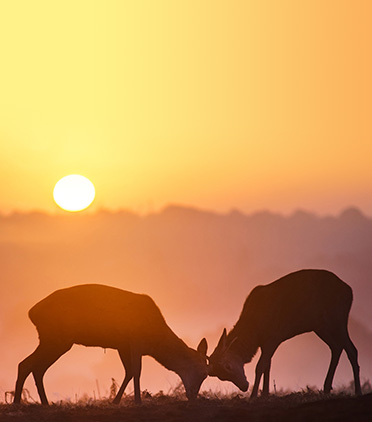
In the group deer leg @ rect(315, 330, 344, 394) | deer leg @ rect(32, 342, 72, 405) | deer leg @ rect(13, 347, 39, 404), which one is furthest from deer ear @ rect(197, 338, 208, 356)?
deer leg @ rect(13, 347, 39, 404)

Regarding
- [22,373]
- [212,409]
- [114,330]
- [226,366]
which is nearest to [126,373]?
[114,330]

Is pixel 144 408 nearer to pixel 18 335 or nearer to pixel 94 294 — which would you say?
pixel 94 294

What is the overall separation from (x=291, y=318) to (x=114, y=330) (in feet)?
12.8

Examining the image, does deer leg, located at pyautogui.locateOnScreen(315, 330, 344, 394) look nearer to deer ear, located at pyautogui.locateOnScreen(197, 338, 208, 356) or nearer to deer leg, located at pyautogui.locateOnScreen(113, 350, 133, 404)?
deer ear, located at pyautogui.locateOnScreen(197, 338, 208, 356)

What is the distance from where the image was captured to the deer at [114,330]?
81.6ft

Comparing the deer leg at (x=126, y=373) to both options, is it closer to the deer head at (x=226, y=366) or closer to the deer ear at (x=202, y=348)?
the deer ear at (x=202, y=348)

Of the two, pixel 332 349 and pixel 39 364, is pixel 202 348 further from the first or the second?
pixel 39 364

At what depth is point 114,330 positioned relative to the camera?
25.0m

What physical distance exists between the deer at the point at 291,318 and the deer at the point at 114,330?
0.80m

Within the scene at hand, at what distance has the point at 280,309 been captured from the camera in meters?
25.7

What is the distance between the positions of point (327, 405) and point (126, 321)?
5.47 m

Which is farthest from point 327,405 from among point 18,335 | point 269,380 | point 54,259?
point 54,259

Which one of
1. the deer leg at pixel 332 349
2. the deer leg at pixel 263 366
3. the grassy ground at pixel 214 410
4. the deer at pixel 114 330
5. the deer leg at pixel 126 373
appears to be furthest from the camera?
the deer leg at pixel 332 349

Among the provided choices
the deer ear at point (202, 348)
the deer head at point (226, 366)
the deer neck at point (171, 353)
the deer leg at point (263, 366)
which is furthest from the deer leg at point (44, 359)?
the deer leg at point (263, 366)
